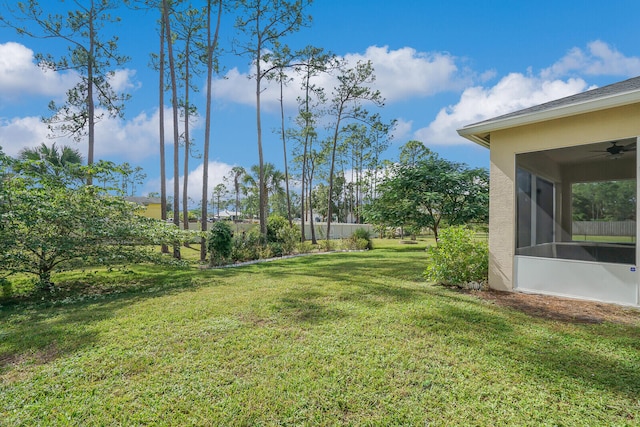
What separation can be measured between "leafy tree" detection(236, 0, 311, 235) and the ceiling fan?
1063 cm

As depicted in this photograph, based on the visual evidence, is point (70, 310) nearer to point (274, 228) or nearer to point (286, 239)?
point (286, 239)

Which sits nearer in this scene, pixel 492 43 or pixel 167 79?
pixel 492 43

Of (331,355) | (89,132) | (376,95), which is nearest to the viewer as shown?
(331,355)

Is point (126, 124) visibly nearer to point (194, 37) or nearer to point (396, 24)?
point (194, 37)

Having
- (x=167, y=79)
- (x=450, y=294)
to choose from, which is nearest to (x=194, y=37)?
(x=167, y=79)

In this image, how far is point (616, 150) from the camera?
480 centimetres

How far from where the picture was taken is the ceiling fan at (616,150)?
4.48 m

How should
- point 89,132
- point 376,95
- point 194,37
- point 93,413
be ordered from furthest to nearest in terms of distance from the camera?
A: point 376,95
point 194,37
point 89,132
point 93,413

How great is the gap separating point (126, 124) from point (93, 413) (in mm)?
14068

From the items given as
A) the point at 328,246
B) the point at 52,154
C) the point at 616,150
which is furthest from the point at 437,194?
the point at 52,154

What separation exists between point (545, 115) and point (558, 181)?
7.74ft

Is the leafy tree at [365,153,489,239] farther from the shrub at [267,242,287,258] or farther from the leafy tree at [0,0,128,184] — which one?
the leafy tree at [0,0,128,184]

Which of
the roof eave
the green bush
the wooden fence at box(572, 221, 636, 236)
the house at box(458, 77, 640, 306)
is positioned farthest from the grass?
the green bush

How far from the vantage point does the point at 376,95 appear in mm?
18641
